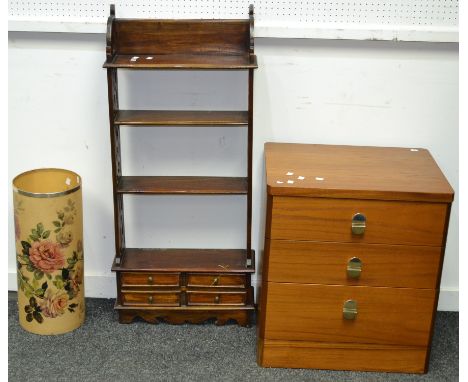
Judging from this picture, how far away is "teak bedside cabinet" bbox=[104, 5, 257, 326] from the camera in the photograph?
8.71ft

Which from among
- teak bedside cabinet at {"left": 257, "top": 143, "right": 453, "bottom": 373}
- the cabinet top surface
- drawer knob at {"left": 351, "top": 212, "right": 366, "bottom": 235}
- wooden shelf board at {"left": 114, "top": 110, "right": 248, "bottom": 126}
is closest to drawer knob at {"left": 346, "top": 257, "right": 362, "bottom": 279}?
teak bedside cabinet at {"left": 257, "top": 143, "right": 453, "bottom": 373}

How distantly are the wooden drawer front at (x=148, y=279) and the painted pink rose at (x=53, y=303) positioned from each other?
24 centimetres

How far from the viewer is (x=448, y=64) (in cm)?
282

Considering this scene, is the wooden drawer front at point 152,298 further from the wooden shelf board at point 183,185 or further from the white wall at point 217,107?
the wooden shelf board at point 183,185

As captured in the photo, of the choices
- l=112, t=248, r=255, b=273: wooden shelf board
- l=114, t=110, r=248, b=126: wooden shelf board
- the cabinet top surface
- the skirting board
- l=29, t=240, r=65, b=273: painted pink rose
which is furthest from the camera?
the skirting board

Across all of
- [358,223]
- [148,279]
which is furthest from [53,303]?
[358,223]

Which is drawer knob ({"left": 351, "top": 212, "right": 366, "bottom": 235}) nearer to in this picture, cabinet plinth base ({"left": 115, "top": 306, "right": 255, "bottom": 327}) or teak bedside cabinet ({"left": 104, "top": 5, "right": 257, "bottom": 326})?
teak bedside cabinet ({"left": 104, "top": 5, "right": 257, "bottom": 326})

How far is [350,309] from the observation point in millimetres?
2598

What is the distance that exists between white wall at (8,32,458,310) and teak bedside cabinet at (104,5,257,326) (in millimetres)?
65

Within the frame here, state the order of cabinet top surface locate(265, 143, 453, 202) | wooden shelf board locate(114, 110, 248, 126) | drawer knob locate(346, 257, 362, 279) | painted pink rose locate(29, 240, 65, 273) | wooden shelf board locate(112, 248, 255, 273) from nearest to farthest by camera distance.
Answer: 1. cabinet top surface locate(265, 143, 453, 202)
2. drawer knob locate(346, 257, 362, 279)
3. wooden shelf board locate(114, 110, 248, 126)
4. painted pink rose locate(29, 240, 65, 273)
5. wooden shelf board locate(112, 248, 255, 273)

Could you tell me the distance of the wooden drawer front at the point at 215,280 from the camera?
2.89m

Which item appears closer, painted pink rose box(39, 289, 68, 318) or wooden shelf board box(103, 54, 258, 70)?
wooden shelf board box(103, 54, 258, 70)

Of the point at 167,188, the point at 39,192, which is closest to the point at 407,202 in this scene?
the point at 167,188

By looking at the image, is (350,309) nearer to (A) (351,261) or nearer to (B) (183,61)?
(A) (351,261)
